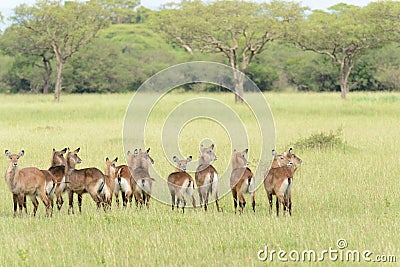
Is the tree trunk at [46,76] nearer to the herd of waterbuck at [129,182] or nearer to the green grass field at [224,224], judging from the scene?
the green grass field at [224,224]

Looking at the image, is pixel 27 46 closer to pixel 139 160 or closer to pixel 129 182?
pixel 139 160

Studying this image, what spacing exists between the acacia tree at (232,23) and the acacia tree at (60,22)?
178 inches

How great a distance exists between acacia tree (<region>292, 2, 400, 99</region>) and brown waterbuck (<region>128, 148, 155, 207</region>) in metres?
25.9

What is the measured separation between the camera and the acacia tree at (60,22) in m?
36.6

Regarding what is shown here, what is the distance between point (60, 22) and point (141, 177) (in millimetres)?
29090

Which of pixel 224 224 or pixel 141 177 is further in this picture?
pixel 141 177

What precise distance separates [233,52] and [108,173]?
82.6 ft

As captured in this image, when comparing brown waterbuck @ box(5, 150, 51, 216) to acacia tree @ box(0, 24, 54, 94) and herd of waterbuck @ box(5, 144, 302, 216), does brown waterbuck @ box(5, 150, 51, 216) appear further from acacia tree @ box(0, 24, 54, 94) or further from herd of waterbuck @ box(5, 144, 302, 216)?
acacia tree @ box(0, 24, 54, 94)

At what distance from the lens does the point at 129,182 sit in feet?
30.5

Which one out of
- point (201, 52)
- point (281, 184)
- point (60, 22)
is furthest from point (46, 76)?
point (281, 184)

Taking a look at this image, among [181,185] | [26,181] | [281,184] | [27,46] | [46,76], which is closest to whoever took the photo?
[281,184]

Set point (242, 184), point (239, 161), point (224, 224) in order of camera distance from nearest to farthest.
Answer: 1. point (224, 224)
2. point (242, 184)
3. point (239, 161)

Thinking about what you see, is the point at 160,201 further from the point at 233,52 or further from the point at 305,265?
the point at 233,52

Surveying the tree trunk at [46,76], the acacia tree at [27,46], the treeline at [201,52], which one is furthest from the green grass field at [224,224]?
the tree trunk at [46,76]
